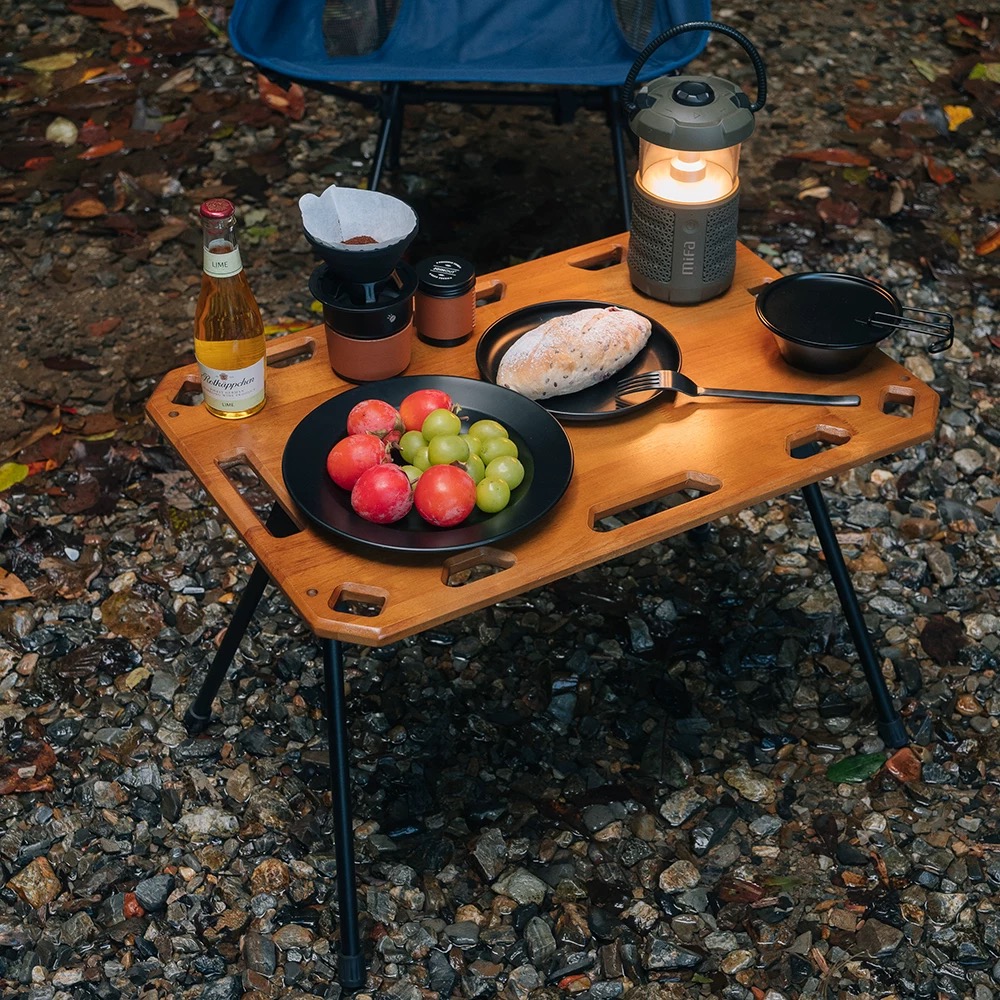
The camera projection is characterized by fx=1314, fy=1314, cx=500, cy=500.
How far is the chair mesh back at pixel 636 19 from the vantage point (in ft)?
10.0

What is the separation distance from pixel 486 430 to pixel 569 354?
0.21 meters

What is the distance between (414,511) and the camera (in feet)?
5.57

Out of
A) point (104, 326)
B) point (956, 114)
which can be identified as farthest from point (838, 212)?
point (104, 326)

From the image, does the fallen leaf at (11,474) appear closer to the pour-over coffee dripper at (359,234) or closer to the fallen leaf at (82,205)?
the fallen leaf at (82,205)

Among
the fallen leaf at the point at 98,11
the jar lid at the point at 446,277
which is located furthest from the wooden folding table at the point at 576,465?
the fallen leaf at the point at 98,11

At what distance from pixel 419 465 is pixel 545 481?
0.55 feet

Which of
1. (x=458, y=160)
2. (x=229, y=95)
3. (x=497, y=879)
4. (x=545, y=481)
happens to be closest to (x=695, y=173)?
(x=545, y=481)

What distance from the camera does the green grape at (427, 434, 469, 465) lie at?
5.56 feet

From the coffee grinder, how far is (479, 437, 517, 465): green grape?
26 cm

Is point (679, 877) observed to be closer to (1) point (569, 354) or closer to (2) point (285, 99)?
(1) point (569, 354)

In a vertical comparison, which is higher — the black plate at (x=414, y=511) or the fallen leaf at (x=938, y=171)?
the black plate at (x=414, y=511)

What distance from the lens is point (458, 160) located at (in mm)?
3641

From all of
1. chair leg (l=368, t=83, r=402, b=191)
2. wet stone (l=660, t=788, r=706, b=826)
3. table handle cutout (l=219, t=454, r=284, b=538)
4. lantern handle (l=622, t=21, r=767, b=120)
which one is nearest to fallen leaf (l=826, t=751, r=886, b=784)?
wet stone (l=660, t=788, r=706, b=826)

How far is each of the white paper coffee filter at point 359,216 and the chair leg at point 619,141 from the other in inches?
44.2
